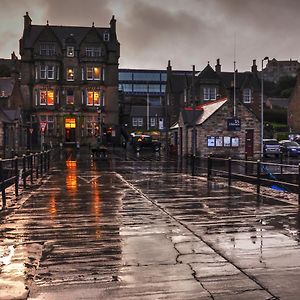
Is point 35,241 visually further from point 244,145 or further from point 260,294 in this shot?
point 244,145

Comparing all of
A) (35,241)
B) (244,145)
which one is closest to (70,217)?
(35,241)

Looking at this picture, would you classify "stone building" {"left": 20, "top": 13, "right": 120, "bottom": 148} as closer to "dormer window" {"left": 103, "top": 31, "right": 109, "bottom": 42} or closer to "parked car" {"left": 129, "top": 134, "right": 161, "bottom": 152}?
"dormer window" {"left": 103, "top": 31, "right": 109, "bottom": 42}

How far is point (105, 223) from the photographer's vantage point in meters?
9.91

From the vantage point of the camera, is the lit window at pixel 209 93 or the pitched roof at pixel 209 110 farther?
the lit window at pixel 209 93

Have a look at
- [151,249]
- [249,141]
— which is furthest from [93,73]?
[151,249]

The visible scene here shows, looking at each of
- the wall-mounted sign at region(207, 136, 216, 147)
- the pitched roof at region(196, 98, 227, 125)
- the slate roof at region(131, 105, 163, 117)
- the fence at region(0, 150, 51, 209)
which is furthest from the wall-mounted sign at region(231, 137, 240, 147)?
the slate roof at region(131, 105, 163, 117)

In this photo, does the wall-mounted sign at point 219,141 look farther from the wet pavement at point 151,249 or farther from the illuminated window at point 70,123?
the illuminated window at point 70,123

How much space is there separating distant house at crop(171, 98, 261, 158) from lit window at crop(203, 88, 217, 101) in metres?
36.1

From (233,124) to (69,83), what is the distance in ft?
124

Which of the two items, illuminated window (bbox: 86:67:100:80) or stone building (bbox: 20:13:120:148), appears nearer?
stone building (bbox: 20:13:120:148)

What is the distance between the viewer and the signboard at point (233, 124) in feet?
147


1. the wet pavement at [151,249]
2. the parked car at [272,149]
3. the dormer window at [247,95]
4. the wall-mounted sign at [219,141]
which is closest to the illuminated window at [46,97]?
the dormer window at [247,95]

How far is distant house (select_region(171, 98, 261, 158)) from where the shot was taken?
45500mm

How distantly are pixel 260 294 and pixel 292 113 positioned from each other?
82848 mm
